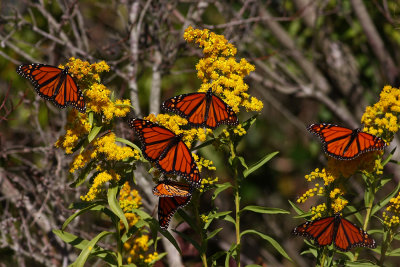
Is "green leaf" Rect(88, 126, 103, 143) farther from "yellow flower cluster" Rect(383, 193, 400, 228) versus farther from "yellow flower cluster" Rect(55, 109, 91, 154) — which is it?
"yellow flower cluster" Rect(383, 193, 400, 228)

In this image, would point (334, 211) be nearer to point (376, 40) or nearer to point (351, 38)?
point (376, 40)

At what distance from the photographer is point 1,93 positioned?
21.2 ft

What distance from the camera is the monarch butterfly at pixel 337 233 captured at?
2734 mm

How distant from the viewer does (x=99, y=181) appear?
274cm

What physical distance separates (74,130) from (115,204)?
0.54 metres

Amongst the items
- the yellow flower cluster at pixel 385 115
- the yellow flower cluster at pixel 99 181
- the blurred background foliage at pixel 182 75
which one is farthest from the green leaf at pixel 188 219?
the yellow flower cluster at pixel 385 115

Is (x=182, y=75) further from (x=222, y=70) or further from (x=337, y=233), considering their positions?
(x=337, y=233)

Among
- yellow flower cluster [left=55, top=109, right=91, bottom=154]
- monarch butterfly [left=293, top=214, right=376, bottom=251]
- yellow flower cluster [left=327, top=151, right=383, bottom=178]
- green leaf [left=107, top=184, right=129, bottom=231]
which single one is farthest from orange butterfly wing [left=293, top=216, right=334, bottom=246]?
yellow flower cluster [left=55, top=109, right=91, bottom=154]

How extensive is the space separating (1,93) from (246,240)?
461 centimetres

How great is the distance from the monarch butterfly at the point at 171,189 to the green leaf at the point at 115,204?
242mm

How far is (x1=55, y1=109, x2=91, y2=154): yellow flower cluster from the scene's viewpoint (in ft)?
9.40

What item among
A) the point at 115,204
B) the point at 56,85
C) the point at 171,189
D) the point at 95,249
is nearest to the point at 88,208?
the point at 115,204

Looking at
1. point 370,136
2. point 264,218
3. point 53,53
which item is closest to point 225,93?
point 370,136

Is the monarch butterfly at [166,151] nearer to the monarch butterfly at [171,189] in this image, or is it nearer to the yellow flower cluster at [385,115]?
the monarch butterfly at [171,189]
